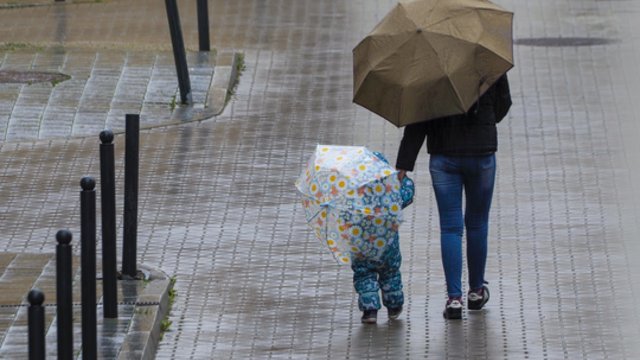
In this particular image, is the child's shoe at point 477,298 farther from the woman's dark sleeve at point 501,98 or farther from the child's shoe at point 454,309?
the woman's dark sleeve at point 501,98

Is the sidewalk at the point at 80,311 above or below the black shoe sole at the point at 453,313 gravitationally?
above

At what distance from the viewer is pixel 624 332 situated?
9.02 metres

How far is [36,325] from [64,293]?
0.94 meters

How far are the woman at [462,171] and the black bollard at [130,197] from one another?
5.20 feet

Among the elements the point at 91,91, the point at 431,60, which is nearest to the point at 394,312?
the point at 431,60

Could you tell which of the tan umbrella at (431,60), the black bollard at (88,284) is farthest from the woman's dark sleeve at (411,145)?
the black bollard at (88,284)

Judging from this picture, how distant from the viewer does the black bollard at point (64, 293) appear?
6.62 m

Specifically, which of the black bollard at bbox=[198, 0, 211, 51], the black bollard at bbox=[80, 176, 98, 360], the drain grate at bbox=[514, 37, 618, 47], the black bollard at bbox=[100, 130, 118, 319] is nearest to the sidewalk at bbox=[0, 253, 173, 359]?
the black bollard at bbox=[100, 130, 118, 319]

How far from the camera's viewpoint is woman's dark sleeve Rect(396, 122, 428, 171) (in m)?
9.09

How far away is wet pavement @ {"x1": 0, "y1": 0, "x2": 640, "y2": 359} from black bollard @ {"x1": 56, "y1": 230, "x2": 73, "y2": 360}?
1797mm

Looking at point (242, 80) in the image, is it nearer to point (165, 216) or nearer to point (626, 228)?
point (165, 216)

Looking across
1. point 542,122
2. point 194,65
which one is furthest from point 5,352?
point 194,65

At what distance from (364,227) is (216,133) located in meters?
5.15

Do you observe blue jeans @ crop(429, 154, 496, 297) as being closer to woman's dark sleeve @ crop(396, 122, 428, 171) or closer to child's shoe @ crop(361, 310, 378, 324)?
woman's dark sleeve @ crop(396, 122, 428, 171)
